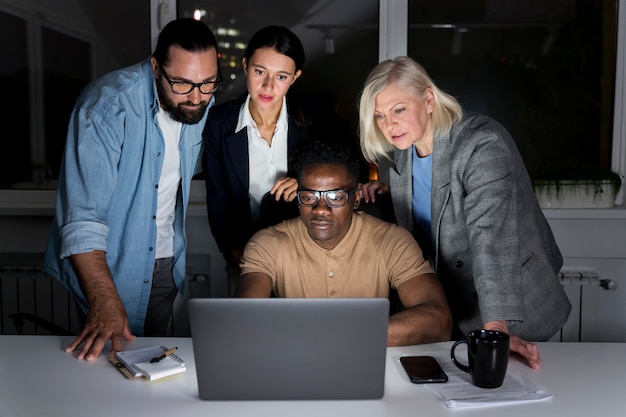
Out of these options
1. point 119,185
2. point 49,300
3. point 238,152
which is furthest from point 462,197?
point 49,300

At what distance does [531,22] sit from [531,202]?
1.53 meters

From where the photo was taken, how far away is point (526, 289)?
1957 mm

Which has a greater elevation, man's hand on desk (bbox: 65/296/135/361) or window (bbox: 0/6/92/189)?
window (bbox: 0/6/92/189)

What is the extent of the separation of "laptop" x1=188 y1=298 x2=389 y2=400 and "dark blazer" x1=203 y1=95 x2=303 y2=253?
3.55ft

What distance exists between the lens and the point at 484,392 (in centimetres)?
131

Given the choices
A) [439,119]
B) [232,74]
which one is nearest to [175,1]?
[232,74]

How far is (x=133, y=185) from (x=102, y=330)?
0.61 metres

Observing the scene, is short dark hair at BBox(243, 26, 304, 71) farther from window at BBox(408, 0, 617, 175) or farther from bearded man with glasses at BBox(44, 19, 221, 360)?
window at BBox(408, 0, 617, 175)

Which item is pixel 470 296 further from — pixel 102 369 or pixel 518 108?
pixel 518 108

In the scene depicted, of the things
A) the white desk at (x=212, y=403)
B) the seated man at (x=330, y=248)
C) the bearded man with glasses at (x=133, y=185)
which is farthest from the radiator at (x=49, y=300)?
the white desk at (x=212, y=403)

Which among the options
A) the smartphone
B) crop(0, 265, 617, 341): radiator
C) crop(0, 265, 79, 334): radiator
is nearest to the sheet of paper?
the smartphone

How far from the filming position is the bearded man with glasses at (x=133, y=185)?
1.76 metres

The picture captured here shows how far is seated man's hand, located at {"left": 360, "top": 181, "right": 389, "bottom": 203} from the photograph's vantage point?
7.22 ft

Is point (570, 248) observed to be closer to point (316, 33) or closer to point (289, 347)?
point (316, 33)
